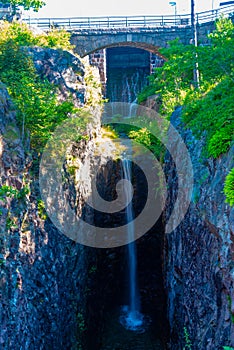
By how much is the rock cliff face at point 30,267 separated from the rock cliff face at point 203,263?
13.1ft

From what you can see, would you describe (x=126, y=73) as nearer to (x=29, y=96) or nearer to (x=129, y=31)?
(x=129, y=31)

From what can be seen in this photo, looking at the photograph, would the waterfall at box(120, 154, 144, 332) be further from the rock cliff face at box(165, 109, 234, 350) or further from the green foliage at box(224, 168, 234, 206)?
the green foliage at box(224, 168, 234, 206)

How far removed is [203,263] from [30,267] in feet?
16.9

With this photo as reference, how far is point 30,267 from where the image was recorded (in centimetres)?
→ 1125

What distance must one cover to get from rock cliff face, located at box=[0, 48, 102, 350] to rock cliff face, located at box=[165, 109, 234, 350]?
13.1 feet

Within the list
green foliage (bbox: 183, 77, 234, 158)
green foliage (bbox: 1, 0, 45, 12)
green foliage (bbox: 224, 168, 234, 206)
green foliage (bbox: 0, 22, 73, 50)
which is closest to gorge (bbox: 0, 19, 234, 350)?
green foliage (bbox: 183, 77, 234, 158)

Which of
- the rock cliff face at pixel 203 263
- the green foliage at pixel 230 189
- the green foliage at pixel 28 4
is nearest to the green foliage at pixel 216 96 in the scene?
the rock cliff face at pixel 203 263

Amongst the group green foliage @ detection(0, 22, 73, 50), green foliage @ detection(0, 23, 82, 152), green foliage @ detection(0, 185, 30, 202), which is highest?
green foliage @ detection(0, 22, 73, 50)

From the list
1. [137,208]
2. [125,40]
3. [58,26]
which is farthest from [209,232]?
[58,26]

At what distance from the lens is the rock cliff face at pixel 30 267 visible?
9.99 m

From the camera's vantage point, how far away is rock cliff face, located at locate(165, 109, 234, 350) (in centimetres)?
858

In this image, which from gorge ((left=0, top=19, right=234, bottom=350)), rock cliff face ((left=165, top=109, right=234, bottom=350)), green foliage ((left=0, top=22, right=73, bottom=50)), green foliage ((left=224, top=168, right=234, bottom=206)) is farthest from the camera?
green foliage ((left=0, top=22, right=73, bottom=50))

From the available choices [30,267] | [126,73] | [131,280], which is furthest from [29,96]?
[126,73]

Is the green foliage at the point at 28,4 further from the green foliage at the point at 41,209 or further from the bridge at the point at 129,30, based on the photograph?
the green foliage at the point at 41,209
